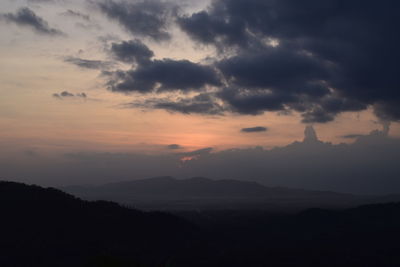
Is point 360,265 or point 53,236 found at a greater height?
point 53,236

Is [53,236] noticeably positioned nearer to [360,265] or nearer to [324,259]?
[324,259]

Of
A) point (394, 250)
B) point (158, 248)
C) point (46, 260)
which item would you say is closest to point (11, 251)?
point (46, 260)

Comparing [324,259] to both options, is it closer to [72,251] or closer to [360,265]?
[360,265]

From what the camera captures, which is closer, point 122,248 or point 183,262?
point 183,262

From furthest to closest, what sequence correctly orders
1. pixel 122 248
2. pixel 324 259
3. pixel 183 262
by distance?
pixel 122 248 < pixel 324 259 < pixel 183 262

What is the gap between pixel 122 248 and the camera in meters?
186

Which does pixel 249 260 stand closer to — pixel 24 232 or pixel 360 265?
pixel 360 265

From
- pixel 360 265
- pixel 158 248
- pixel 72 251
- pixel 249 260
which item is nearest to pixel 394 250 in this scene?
pixel 360 265

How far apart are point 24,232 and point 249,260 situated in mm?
88852

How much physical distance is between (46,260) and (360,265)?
4224 inches

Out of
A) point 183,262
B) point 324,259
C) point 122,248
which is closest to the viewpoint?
point 183,262

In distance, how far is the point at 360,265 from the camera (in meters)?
164

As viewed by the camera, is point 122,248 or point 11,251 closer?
point 11,251

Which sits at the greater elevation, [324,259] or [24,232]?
[24,232]
